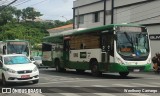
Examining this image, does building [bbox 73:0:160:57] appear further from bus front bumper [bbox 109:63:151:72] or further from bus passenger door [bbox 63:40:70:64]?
bus front bumper [bbox 109:63:151:72]

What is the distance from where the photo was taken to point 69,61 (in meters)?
27.9

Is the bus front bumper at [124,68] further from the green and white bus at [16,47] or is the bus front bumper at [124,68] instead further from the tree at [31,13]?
the tree at [31,13]

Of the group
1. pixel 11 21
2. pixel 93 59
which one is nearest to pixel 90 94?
pixel 93 59

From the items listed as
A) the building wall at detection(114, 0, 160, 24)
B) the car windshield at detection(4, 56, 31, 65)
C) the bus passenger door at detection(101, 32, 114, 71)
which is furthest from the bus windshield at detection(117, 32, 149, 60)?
the building wall at detection(114, 0, 160, 24)

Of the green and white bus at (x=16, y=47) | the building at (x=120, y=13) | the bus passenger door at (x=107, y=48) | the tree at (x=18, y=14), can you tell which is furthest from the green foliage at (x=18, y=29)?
the bus passenger door at (x=107, y=48)

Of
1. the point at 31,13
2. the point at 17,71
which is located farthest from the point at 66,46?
the point at 31,13

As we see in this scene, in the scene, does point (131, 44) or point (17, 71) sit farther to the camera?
point (131, 44)

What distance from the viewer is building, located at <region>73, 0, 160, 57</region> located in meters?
35.2

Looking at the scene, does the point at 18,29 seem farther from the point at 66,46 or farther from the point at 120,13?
the point at 66,46

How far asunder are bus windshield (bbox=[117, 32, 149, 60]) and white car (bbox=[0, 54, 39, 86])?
17.9 ft

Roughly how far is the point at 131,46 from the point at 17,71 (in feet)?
23.1

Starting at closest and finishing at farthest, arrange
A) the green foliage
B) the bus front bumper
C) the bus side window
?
the bus front bumper < the bus side window < the green foliage

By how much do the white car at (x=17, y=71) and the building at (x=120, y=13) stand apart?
18449mm

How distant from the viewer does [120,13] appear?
40500 millimetres
